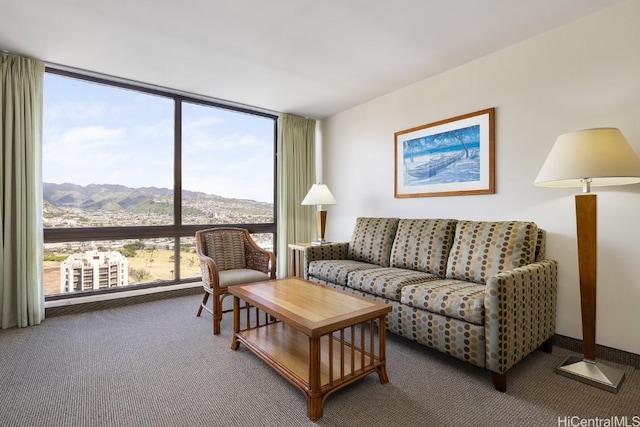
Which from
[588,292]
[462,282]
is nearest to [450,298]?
[462,282]

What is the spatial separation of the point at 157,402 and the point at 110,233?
2352 mm

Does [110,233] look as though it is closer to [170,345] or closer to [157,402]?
[170,345]

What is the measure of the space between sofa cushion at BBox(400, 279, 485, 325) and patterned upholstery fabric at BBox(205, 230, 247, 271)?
1.88 metres

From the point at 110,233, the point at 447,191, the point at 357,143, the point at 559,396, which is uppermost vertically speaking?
the point at 357,143

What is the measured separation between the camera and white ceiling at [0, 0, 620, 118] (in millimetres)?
2207

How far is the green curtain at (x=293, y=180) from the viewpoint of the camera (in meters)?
4.51

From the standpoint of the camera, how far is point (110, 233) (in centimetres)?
345

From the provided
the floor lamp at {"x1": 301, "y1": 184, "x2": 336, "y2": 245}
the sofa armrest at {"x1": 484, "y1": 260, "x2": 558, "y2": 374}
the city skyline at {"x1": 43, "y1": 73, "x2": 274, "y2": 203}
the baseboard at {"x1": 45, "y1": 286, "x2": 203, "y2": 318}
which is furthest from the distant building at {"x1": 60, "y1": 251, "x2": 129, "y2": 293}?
the sofa armrest at {"x1": 484, "y1": 260, "x2": 558, "y2": 374}

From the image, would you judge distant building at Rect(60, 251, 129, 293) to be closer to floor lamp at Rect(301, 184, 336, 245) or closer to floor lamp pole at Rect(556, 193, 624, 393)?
floor lamp at Rect(301, 184, 336, 245)

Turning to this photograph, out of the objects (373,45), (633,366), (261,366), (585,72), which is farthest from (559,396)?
(373,45)

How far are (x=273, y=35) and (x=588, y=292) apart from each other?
283cm

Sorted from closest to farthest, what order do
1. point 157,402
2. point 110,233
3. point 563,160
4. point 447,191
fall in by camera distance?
point 157,402 → point 563,160 → point 447,191 → point 110,233

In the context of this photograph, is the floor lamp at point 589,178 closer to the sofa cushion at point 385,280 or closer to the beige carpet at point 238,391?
the beige carpet at point 238,391

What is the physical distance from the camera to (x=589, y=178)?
1.85 m
